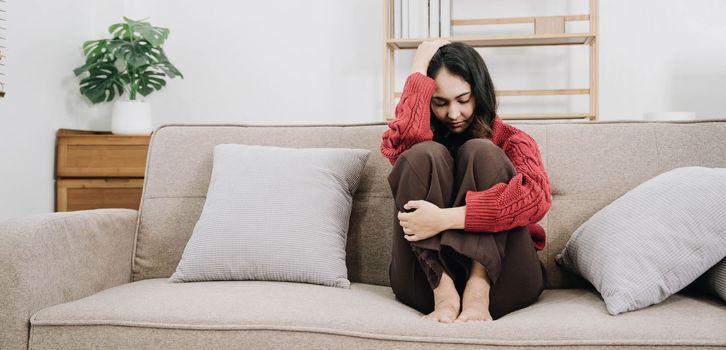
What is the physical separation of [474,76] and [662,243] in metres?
0.56

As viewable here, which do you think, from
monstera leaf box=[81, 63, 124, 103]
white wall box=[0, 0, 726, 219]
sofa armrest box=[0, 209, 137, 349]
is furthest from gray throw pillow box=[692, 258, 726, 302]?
monstera leaf box=[81, 63, 124, 103]

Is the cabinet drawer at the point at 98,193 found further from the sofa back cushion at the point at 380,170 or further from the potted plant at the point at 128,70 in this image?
the sofa back cushion at the point at 380,170

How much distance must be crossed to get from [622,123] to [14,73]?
7.21ft

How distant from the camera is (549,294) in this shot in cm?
149

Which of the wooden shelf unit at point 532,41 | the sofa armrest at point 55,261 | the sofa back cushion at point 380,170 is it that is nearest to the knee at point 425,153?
the sofa back cushion at point 380,170

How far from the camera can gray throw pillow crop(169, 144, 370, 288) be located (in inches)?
59.8

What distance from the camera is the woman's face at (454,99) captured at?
1.55 m

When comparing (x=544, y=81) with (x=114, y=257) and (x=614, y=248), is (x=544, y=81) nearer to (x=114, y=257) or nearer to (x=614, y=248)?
(x=614, y=248)

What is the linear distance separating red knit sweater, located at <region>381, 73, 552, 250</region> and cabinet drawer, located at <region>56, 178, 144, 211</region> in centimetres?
150

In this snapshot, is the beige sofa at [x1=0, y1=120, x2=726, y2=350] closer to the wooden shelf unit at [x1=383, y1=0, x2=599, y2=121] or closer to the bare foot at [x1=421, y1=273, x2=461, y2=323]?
the bare foot at [x1=421, y1=273, x2=461, y2=323]

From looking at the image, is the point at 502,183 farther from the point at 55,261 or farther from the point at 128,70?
the point at 128,70

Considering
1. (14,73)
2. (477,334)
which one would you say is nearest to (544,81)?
(477,334)

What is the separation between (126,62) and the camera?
2.82 meters

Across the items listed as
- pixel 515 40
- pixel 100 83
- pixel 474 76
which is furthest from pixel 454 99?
pixel 100 83
